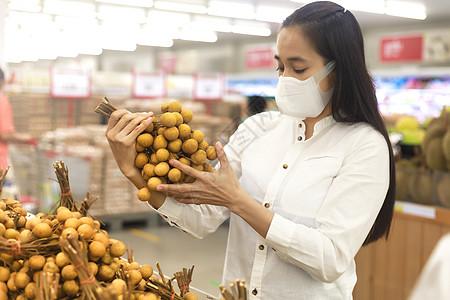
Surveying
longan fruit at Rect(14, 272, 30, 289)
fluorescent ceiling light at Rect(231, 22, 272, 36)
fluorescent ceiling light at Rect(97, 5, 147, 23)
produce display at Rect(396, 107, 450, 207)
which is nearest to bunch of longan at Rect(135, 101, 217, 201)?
longan fruit at Rect(14, 272, 30, 289)

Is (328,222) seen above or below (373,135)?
below

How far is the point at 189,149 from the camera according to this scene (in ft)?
4.66

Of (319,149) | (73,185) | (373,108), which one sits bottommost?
(73,185)

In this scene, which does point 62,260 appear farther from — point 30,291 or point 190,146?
point 190,146

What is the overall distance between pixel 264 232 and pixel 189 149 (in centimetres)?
33

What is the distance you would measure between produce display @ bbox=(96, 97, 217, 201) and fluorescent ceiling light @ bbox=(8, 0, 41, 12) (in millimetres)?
9664

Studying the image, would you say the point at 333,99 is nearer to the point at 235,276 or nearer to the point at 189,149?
the point at 189,149

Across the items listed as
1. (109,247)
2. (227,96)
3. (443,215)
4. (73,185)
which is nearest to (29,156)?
(73,185)

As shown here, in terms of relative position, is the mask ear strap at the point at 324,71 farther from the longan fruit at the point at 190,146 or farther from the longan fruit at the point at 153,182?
the longan fruit at the point at 153,182

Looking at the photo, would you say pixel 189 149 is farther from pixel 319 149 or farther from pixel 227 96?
pixel 227 96

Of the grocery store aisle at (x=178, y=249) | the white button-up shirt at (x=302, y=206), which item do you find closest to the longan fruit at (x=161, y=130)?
the white button-up shirt at (x=302, y=206)

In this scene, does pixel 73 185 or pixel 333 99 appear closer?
pixel 333 99

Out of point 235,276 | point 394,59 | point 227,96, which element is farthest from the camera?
point 394,59

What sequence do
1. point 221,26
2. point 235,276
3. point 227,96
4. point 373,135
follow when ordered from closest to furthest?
point 373,135 → point 235,276 → point 227,96 → point 221,26
